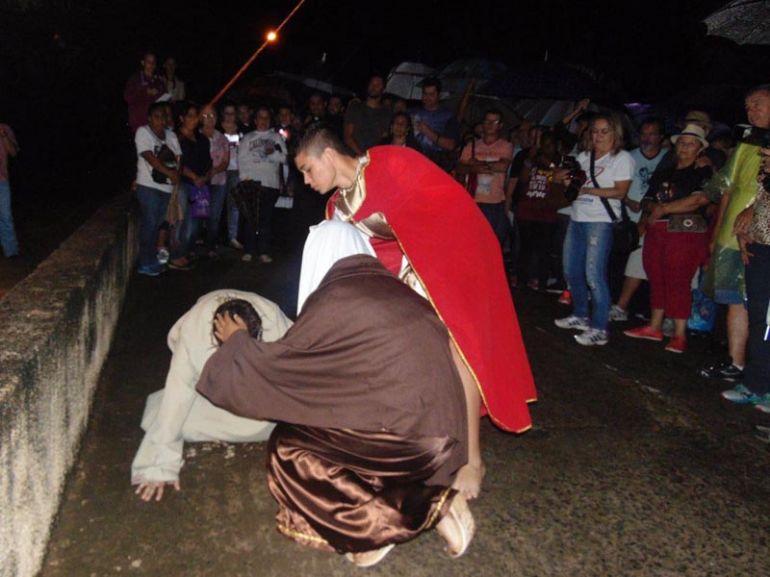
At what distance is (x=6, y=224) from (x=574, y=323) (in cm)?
562

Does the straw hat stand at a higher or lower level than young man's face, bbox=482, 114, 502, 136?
higher

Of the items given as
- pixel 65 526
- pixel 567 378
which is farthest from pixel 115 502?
pixel 567 378

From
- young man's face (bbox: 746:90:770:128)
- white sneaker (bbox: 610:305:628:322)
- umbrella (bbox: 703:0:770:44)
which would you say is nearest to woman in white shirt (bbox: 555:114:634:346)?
white sneaker (bbox: 610:305:628:322)

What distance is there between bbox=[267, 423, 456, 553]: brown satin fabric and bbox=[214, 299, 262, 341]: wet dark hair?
0.45m

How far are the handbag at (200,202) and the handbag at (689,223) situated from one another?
15.2ft

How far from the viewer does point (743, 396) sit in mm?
4227

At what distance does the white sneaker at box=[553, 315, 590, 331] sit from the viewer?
5.52m

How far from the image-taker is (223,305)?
8.71 feet

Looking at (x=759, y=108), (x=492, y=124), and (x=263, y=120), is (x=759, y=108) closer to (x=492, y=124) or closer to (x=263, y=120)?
(x=492, y=124)

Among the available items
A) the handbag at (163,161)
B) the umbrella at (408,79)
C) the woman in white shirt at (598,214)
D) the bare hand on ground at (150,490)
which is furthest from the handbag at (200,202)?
the umbrella at (408,79)

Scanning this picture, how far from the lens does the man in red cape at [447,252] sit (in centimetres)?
282

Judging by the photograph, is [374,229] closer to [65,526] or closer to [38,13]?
[65,526]

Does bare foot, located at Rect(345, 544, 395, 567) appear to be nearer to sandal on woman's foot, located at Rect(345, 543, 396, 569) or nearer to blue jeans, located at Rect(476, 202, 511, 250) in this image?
sandal on woman's foot, located at Rect(345, 543, 396, 569)

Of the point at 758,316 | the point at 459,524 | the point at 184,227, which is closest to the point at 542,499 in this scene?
the point at 459,524
